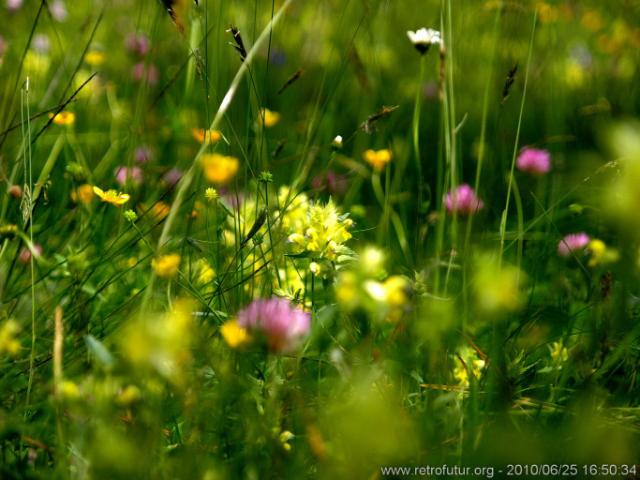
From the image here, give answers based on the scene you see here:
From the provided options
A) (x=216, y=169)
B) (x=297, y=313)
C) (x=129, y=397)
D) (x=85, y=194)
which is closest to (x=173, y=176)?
(x=85, y=194)

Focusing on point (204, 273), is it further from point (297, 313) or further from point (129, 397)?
point (129, 397)

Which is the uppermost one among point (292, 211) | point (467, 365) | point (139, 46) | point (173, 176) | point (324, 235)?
point (139, 46)

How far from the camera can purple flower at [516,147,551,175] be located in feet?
5.24

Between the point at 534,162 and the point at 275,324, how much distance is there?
1.01 m

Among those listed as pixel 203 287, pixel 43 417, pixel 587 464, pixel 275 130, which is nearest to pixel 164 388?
pixel 43 417

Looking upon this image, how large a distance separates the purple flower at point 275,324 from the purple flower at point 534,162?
94 cm

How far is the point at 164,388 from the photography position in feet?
2.66

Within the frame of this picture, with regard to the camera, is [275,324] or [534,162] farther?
[534,162]

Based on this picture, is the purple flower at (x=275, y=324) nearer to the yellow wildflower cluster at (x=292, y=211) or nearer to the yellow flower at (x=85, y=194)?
the yellow wildflower cluster at (x=292, y=211)

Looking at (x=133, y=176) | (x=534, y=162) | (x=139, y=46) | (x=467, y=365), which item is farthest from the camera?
(x=139, y=46)

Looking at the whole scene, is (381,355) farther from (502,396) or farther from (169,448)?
(169,448)

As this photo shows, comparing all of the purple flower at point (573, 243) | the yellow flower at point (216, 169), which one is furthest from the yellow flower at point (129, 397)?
the purple flower at point (573, 243)

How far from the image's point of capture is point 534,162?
1.60 m

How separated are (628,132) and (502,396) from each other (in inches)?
18.4
